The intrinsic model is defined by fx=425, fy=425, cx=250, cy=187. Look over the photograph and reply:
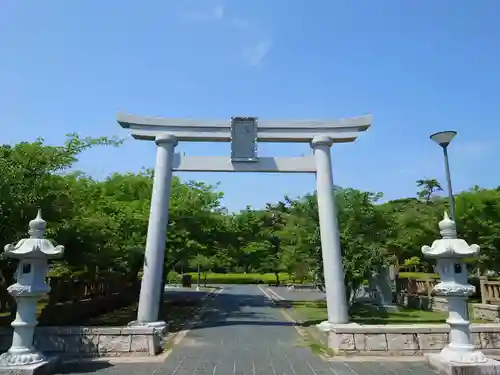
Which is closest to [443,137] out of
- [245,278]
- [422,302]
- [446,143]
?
[446,143]

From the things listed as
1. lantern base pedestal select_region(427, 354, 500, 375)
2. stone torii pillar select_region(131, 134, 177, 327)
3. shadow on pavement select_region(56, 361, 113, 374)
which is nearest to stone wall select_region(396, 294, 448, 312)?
lantern base pedestal select_region(427, 354, 500, 375)

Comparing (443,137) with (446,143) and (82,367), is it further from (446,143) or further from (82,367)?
(82,367)

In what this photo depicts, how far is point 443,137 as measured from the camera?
36.1 feet

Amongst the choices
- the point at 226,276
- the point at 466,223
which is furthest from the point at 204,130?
the point at 226,276

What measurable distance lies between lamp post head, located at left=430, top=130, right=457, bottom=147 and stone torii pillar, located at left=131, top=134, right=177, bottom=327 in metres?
7.45

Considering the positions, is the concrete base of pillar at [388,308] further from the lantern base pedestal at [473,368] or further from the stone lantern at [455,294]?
the lantern base pedestal at [473,368]

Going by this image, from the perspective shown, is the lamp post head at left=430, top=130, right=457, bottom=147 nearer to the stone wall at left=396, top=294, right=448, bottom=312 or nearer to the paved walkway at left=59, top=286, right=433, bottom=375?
the paved walkway at left=59, top=286, right=433, bottom=375

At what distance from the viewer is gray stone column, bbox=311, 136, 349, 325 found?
1175 centimetres

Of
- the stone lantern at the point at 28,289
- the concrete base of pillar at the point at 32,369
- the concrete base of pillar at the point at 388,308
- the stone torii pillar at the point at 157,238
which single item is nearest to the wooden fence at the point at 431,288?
the concrete base of pillar at the point at 388,308

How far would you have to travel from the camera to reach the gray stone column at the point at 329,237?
11.8 metres

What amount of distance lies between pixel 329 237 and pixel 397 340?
11.3 feet

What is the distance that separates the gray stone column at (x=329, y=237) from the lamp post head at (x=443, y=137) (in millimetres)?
3041

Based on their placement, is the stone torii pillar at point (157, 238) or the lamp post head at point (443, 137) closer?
the lamp post head at point (443, 137)

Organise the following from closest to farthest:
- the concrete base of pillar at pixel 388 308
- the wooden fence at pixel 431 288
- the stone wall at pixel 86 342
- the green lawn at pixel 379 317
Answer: the stone wall at pixel 86 342 → the green lawn at pixel 379 317 → the wooden fence at pixel 431 288 → the concrete base of pillar at pixel 388 308
